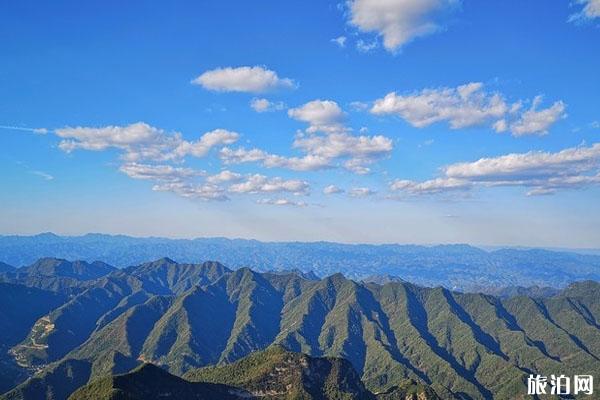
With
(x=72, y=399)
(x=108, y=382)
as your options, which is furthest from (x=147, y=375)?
(x=72, y=399)

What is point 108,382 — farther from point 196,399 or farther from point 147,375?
point 196,399

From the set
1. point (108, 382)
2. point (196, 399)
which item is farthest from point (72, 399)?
point (196, 399)

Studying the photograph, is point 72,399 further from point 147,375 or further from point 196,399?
point 196,399

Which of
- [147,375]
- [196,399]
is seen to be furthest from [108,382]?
[196,399]

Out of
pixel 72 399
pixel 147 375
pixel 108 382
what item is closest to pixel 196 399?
pixel 147 375

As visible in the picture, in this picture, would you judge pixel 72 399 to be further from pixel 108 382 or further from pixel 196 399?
pixel 196 399
